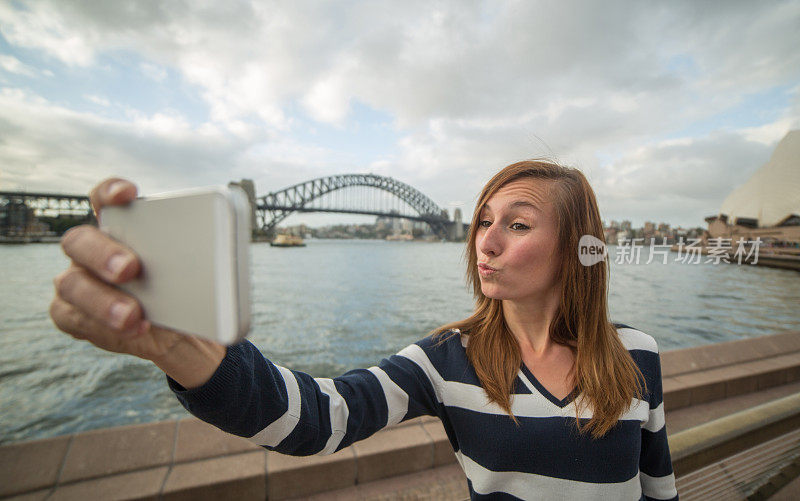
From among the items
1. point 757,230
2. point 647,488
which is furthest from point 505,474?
point 757,230

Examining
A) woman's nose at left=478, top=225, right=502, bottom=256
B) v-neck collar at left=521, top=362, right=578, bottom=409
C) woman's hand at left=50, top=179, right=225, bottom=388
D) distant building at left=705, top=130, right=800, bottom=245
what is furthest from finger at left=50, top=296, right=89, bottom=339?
distant building at left=705, top=130, right=800, bottom=245

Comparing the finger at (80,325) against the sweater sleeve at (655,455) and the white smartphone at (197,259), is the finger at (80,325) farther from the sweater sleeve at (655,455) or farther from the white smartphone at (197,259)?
the sweater sleeve at (655,455)

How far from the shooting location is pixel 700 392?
3381mm

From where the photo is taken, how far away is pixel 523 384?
1.03 m

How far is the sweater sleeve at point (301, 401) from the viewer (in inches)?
25.6

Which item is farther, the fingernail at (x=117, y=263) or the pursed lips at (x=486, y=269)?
the pursed lips at (x=486, y=269)

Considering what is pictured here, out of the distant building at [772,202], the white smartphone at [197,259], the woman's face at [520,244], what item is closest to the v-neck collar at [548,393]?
the woman's face at [520,244]

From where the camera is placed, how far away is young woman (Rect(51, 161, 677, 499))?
2.76 feet

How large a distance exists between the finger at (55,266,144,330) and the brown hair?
2.82ft

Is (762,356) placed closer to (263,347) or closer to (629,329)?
(629,329)

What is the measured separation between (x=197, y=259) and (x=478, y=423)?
0.90 m

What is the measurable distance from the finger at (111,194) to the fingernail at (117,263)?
0.06 metres

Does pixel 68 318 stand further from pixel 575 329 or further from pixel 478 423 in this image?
pixel 575 329

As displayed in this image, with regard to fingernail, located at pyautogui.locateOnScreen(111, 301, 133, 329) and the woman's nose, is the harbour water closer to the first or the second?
the woman's nose
